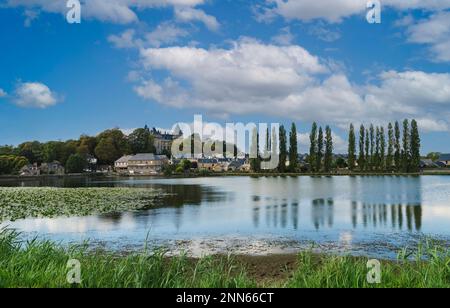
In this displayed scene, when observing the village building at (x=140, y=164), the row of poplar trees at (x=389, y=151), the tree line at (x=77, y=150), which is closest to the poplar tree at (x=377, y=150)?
the row of poplar trees at (x=389, y=151)

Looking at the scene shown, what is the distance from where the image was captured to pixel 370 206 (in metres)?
24.5

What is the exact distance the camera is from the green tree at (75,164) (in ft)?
326

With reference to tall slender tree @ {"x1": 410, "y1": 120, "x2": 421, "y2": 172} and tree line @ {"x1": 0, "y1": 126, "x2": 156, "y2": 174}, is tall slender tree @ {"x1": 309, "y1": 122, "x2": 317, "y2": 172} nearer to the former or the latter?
tall slender tree @ {"x1": 410, "y1": 120, "x2": 421, "y2": 172}

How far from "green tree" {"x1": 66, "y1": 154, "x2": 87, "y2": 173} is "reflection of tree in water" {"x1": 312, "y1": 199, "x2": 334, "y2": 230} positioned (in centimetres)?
8377

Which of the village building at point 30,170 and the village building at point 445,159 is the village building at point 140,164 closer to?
the village building at point 30,170

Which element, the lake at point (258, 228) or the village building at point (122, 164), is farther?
the village building at point (122, 164)

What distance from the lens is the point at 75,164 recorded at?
9944 cm

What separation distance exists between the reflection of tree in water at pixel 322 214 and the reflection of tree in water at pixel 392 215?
41.5 inches

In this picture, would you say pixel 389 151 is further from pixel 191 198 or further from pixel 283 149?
pixel 191 198

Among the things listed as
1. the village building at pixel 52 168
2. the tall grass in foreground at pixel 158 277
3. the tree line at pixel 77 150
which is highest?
the tree line at pixel 77 150
